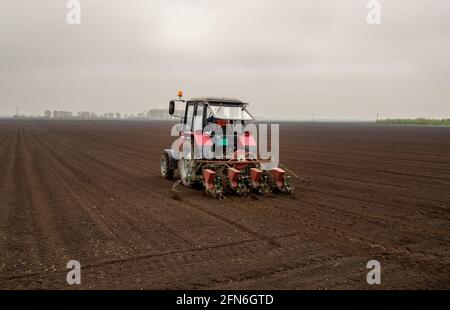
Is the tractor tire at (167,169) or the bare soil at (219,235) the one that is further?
the tractor tire at (167,169)

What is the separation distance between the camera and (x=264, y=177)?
10.0m

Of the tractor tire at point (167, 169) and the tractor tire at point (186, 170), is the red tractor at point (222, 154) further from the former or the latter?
the tractor tire at point (167, 169)

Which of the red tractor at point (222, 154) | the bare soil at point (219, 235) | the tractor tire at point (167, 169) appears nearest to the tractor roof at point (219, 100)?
the red tractor at point (222, 154)

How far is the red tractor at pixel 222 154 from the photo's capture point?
973 centimetres

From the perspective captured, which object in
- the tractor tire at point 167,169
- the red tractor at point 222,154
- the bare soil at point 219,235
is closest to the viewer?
the bare soil at point 219,235

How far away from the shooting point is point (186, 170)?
1094 centimetres

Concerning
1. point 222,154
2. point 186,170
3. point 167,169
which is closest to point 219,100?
point 222,154

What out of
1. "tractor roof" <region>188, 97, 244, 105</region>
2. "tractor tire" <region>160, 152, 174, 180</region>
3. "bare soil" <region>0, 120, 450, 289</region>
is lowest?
"bare soil" <region>0, 120, 450, 289</region>

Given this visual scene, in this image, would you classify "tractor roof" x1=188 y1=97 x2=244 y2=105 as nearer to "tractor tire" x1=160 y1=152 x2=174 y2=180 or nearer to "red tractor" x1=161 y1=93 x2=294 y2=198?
"red tractor" x1=161 y1=93 x2=294 y2=198

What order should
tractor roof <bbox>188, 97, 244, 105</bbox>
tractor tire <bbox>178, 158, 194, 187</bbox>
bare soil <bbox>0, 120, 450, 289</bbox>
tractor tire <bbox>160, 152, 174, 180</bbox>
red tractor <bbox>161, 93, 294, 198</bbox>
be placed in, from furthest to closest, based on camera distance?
tractor tire <bbox>160, 152, 174, 180</bbox>, tractor roof <bbox>188, 97, 244, 105</bbox>, tractor tire <bbox>178, 158, 194, 187</bbox>, red tractor <bbox>161, 93, 294, 198</bbox>, bare soil <bbox>0, 120, 450, 289</bbox>

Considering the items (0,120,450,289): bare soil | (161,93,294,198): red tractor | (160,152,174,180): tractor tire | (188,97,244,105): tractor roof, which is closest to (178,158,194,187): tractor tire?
(161,93,294,198): red tractor

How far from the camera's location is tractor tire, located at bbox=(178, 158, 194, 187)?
34.0 ft
